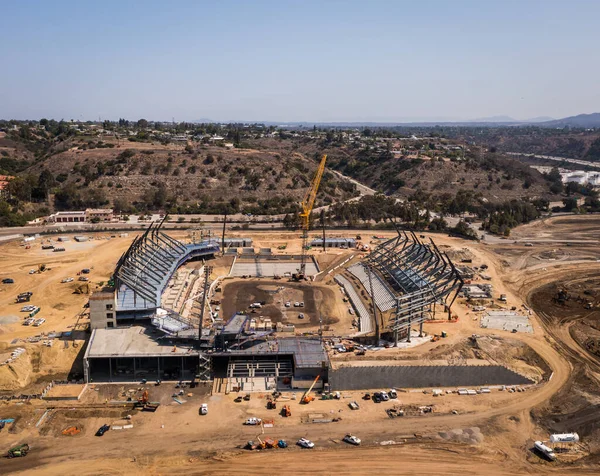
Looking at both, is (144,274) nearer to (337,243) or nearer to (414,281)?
(414,281)

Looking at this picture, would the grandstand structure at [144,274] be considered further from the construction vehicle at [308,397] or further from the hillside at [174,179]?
the hillside at [174,179]

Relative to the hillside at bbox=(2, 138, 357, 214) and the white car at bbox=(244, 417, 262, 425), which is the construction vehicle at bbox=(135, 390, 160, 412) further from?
the hillside at bbox=(2, 138, 357, 214)

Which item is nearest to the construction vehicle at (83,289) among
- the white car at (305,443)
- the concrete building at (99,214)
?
the white car at (305,443)

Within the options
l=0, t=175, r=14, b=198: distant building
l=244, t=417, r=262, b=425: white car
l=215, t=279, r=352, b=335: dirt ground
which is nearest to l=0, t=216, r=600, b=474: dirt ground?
l=244, t=417, r=262, b=425: white car

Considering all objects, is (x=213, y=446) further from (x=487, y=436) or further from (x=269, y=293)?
(x=269, y=293)

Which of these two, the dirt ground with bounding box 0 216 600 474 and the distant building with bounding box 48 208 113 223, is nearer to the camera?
the dirt ground with bounding box 0 216 600 474
